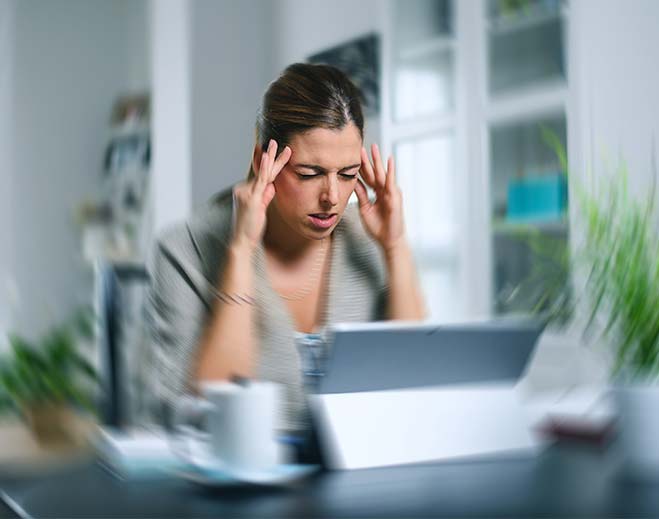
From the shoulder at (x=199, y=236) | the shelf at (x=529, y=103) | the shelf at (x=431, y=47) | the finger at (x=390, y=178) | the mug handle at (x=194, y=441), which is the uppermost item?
the shelf at (x=431, y=47)

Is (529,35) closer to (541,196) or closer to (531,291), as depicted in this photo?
(541,196)

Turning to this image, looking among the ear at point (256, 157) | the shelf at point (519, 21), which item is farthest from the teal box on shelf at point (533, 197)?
the ear at point (256, 157)

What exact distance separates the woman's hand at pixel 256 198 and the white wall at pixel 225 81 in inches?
10.2

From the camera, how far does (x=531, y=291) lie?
2.44 m

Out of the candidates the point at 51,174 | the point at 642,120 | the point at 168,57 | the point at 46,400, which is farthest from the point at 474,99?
the point at 51,174

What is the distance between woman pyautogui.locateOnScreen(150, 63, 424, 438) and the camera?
1411mm

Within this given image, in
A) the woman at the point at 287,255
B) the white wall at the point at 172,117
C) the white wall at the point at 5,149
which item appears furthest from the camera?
the white wall at the point at 5,149

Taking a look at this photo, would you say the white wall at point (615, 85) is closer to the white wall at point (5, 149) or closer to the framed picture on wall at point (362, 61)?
the framed picture on wall at point (362, 61)

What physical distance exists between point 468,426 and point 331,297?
49 cm

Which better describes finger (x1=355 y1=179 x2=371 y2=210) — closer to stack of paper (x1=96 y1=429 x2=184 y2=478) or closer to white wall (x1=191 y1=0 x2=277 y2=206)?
white wall (x1=191 y1=0 x2=277 y2=206)

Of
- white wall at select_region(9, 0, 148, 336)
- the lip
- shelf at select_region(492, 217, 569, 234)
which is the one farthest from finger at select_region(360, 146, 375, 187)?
white wall at select_region(9, 0, 148, 336)

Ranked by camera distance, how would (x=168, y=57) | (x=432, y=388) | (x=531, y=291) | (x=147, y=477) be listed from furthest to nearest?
1. (x=168, y=57)
2. (x=531, y=291)
3. (x=432, y=388)
4. (x=147, y=477)

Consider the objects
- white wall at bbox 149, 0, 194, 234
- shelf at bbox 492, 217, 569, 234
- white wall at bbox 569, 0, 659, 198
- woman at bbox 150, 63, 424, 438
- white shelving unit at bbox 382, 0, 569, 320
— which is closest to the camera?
woman at bbox 150, 63, 424, 438

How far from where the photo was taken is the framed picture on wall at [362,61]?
2.20 m
